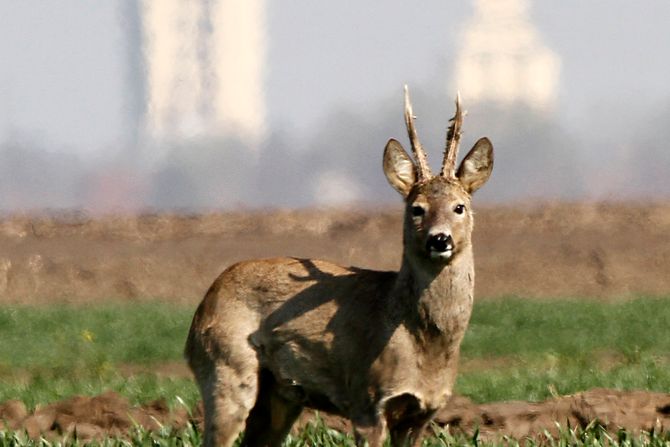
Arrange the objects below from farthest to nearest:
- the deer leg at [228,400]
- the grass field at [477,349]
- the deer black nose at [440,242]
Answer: the grass field at [477,349]
the deer leg at [228,400]
the deer black nose at [440,242]

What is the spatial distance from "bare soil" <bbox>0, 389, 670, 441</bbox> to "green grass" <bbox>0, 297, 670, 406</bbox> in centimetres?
156

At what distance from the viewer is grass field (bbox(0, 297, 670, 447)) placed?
14.1 metres

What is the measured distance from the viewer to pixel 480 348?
66.2ft

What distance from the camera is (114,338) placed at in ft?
69.6

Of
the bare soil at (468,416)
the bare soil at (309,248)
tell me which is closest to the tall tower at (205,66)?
the bare soil at (309,248)

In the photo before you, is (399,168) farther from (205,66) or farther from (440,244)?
(205,66)

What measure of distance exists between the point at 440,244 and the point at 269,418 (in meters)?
1.78

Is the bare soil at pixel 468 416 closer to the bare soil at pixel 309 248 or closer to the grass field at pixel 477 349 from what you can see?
the grass field at pixel 477 349

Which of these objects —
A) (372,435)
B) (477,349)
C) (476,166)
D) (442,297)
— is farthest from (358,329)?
(477,349)

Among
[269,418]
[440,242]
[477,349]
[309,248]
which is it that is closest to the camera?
[440,242]

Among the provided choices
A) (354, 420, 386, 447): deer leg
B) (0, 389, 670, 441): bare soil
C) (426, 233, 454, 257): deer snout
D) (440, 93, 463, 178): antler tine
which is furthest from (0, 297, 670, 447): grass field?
(426, 233, 454, 257): deer snout

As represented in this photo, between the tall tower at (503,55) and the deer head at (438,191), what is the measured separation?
2149 inches

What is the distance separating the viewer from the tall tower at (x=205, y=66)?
35688mm

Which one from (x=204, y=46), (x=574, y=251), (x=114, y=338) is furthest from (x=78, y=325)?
(x=204, y=46)
